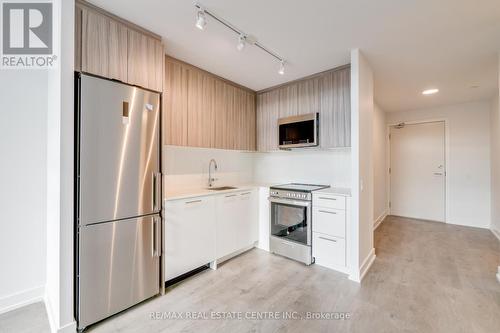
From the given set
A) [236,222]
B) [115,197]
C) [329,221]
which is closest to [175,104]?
[115,197]

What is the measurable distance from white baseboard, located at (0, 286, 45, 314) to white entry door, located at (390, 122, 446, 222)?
21.7 feet

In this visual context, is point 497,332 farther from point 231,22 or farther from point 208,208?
point 231,22

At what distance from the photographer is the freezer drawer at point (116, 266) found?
1.72m

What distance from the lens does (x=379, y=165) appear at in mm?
4828

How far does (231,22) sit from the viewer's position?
2.01 m

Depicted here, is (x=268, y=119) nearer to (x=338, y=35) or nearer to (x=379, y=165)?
(x=338, y=35)

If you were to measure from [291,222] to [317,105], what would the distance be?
174cm

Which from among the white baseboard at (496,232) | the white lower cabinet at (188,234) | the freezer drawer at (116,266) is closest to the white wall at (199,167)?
the white lower cabinet at (188,234)

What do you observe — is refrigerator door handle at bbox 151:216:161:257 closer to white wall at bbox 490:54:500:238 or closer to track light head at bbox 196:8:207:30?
track light head at bbox 196:8:207:30

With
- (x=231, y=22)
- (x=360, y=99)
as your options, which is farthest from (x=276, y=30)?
(x=360, y=99)

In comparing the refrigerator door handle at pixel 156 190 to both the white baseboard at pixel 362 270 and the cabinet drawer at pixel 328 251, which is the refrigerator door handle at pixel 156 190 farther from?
the white baseboard at pixel 362 270

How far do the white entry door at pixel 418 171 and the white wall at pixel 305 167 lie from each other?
3.05 metres

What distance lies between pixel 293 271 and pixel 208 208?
1.34 meters

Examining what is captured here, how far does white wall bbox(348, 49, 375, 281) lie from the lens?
8.16ft
